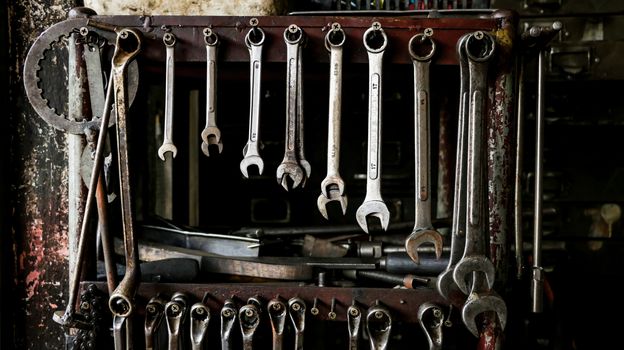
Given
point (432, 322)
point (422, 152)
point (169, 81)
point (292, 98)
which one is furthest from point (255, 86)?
point (432, 322)

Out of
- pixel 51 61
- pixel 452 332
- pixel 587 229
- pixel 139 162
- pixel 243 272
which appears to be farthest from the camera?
pixel 587 229

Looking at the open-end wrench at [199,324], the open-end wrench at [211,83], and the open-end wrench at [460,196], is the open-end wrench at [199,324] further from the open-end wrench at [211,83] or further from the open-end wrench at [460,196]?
the open-end wrench at [460,196]

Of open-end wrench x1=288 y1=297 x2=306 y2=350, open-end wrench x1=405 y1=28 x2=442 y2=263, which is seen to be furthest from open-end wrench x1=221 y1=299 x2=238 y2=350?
open-end wrench x1=405 y1=28 x2=442 y2=263

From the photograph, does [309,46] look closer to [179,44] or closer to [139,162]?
[179,44]

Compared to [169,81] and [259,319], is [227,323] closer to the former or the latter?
[259,319]

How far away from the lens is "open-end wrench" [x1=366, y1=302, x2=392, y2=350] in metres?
1.20

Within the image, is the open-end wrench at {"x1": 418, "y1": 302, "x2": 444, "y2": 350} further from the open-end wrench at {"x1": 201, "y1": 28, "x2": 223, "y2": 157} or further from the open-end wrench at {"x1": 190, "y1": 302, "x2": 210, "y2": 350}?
the open-end wrench at {"x1": 201, "y1": 28, "x2": 223, "y2": 157}

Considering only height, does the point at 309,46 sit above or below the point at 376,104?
above

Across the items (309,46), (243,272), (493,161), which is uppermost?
(309,46)

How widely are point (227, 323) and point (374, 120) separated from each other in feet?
1.87

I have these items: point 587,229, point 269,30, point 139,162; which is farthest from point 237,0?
point 587,229

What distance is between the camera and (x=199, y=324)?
4.08ft

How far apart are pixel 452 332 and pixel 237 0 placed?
1263 millimetres

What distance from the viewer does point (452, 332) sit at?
181 cm
